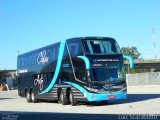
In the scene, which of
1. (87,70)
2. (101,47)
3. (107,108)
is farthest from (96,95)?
(101,47)

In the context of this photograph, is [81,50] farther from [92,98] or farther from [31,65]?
[31,65]

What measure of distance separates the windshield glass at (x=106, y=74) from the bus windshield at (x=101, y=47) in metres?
0.98

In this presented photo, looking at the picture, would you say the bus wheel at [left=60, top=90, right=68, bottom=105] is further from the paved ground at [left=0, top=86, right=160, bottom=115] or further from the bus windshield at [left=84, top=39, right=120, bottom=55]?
the bus windshield at [left=84, top=39, right=120, bottom=55]

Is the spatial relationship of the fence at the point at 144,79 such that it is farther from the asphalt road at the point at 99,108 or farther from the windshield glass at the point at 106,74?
the windshield glass at the point at 106,74

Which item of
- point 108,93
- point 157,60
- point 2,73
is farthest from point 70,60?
point 2,73

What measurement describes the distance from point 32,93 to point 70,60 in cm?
830

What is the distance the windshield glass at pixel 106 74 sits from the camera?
24.1 metres

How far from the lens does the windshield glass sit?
24078mm

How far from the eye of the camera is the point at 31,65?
106 ft

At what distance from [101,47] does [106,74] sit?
1.62 metres

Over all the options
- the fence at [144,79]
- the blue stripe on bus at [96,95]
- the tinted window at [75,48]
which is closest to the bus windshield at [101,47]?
the tinted window at [75,48]

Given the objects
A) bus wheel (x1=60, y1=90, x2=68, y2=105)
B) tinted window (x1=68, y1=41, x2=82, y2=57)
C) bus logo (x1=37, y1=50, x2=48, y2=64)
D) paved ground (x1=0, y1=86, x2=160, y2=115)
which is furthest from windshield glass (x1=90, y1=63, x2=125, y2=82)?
bus logo (x1=37, y1=50, x2=48, y2=64)

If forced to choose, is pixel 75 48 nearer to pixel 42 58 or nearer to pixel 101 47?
pixel 101 47

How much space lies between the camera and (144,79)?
217 feet
